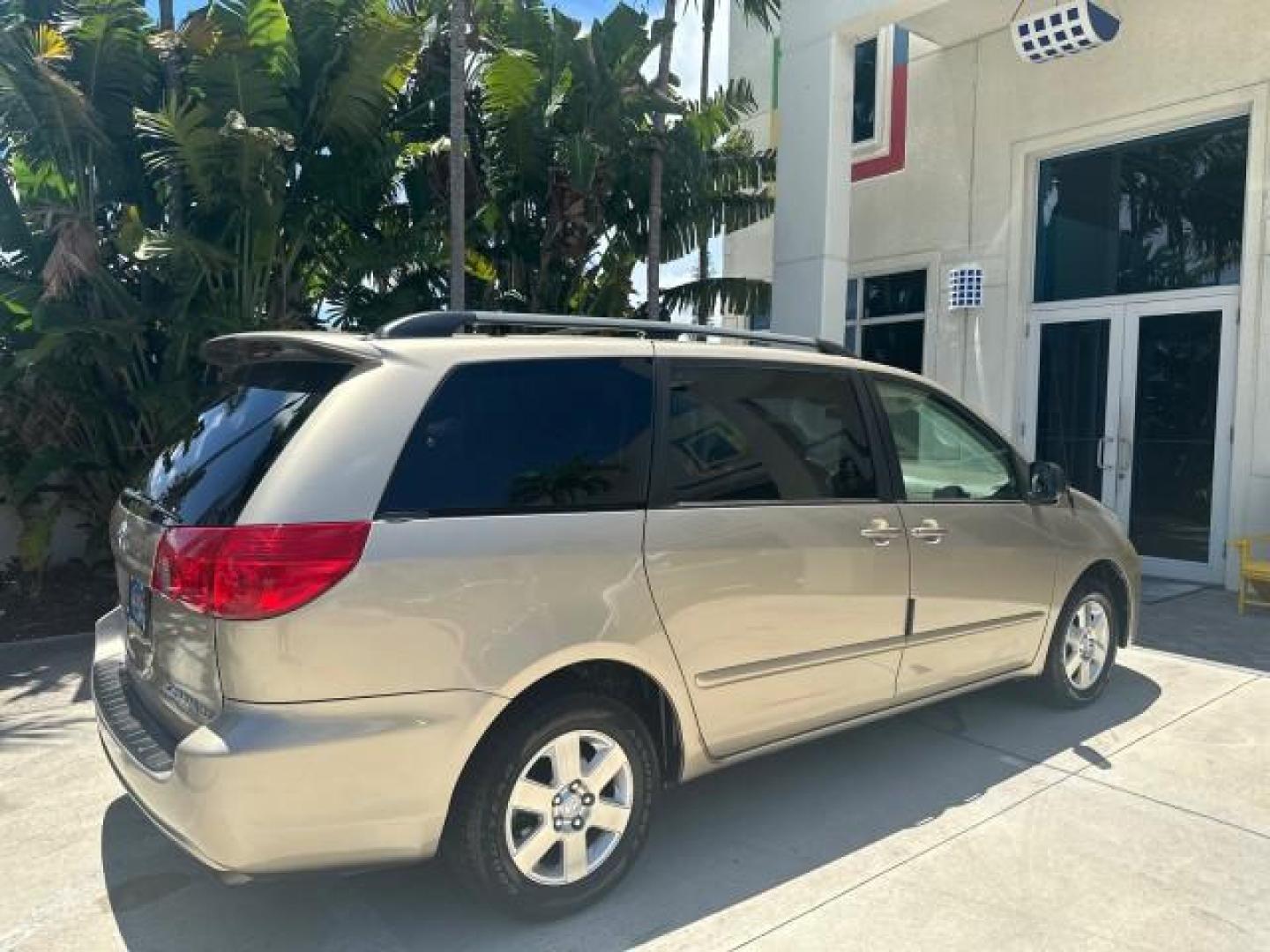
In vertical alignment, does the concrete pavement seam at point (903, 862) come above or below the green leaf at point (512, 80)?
below

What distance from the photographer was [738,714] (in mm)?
3258

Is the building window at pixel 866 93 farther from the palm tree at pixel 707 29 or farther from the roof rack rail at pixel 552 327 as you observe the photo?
the roof rack rail at pixel 552 327

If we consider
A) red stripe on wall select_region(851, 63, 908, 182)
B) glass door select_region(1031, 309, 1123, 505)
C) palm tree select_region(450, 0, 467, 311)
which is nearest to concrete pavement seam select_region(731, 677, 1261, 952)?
glass door select_region(1031, 309, 1123, 505)

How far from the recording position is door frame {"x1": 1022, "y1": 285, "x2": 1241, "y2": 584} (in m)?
8.08

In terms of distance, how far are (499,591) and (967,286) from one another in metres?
8.44

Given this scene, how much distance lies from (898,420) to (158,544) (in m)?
2.83

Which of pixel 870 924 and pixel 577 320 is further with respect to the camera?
pixel 577 320

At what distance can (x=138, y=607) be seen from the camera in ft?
9.52

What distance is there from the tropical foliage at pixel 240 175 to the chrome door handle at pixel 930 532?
17.3 feet

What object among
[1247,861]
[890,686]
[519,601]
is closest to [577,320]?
[519,601]

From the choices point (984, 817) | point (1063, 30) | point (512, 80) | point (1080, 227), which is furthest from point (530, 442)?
point (1080, 227)

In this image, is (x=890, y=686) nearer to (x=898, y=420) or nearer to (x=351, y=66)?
(x=898, y=420)

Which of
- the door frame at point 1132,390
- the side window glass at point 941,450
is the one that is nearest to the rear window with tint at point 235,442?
the side window glass at point 941,450

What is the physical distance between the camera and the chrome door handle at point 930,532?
12.5ft
